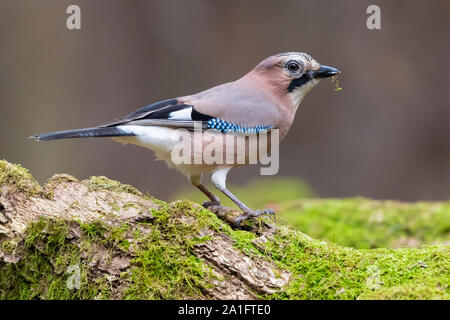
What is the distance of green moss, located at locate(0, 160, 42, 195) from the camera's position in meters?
3.97

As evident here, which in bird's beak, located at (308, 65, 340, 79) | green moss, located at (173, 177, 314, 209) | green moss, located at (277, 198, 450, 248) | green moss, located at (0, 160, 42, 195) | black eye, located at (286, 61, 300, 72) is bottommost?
green moss, located at (173, 177, 314, 209)

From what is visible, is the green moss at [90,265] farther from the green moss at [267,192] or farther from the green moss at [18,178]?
the green moss at [267,192]

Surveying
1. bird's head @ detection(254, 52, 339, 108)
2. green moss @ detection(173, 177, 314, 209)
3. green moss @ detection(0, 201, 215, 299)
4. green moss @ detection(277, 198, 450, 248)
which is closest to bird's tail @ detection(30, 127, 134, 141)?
green moss @ detection(0, 201, 215, 299)

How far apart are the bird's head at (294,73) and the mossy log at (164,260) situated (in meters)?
2.05

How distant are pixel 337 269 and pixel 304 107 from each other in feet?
30.5

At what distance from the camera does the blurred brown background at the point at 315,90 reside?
1198 cm

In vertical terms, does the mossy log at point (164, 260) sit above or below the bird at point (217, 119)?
below

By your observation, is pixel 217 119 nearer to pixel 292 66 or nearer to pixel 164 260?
pixel 292 66

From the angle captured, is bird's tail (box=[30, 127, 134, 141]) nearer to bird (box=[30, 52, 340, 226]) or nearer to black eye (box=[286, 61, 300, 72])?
bird (box=[30, 52, 340, 226])

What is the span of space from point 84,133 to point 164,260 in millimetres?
1453

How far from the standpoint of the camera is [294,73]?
5.51m

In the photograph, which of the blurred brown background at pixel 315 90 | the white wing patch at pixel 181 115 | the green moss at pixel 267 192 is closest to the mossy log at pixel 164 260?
the white wing patch at pixel 181 115

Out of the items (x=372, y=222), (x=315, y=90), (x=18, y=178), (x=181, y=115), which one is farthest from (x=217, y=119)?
(x=315, y=90)
